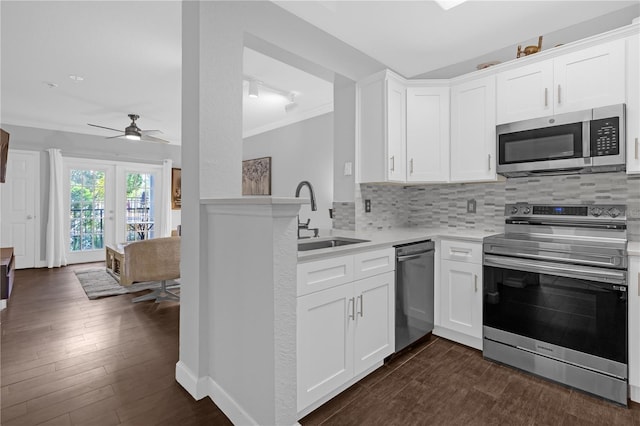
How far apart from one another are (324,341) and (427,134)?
6.62 ft

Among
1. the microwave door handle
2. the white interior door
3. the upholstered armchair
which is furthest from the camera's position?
the white interior door

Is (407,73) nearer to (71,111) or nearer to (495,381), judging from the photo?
(495,381)

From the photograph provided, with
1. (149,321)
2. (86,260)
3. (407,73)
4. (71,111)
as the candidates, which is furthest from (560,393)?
(86,260)

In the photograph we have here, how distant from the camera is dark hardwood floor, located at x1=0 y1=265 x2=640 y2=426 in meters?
1.64

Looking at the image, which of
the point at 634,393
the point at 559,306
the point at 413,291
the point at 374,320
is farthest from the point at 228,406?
the point at 634,393

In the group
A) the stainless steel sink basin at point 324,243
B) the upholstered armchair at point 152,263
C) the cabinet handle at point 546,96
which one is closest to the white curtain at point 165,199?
the upholstered armchair at point 152,263

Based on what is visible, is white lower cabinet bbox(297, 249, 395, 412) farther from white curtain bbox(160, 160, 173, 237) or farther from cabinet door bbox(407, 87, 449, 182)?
white curtain bbox(160, 160, 173, 237)

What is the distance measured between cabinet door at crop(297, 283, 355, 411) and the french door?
626cm

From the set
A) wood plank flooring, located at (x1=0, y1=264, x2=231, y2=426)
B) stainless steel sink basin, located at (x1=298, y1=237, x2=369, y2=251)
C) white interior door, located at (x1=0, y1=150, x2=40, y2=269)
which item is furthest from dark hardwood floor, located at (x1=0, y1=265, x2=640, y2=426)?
white interior door, located at (x1=0, y1=150, x2=40, y2=269)

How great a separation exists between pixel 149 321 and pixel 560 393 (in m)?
3.29

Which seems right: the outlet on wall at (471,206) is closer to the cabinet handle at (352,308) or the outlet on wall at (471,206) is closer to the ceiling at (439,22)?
the ceiling at (439,22)

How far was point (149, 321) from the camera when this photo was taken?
3010mm

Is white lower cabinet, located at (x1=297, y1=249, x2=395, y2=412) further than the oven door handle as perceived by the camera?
No

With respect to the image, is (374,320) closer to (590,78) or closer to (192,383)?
(192,383)
